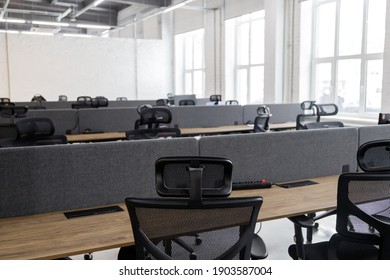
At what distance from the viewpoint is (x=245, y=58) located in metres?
10.3

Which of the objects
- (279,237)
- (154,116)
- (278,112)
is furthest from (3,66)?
(279,237)

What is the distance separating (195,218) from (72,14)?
33.5 ft

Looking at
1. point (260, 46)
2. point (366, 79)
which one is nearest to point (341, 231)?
point (366, 79)

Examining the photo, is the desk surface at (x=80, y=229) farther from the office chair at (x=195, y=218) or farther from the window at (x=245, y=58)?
the window at (x=245, y=58)

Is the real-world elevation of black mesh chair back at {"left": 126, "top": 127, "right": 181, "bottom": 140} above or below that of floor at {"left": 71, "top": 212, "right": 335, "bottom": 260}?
above

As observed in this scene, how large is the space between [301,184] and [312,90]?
611 centimetres

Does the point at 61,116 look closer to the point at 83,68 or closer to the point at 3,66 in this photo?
the point at 3,66

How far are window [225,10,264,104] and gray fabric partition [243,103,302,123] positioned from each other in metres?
3.06

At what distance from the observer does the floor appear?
280cm

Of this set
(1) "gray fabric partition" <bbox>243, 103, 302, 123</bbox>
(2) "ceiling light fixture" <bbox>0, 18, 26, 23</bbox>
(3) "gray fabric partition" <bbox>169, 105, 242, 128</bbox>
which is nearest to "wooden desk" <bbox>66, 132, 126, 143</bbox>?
(3) "gray fabric partition" <bbox>169, 105, 242, 128</bbox>

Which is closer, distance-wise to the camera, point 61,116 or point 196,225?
point 196,225

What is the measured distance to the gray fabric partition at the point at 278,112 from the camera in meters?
6.33

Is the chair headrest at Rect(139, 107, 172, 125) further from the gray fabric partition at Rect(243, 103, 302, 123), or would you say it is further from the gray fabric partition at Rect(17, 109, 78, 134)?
the gray fabric partition at Rect(243, 103, 302, 123)
